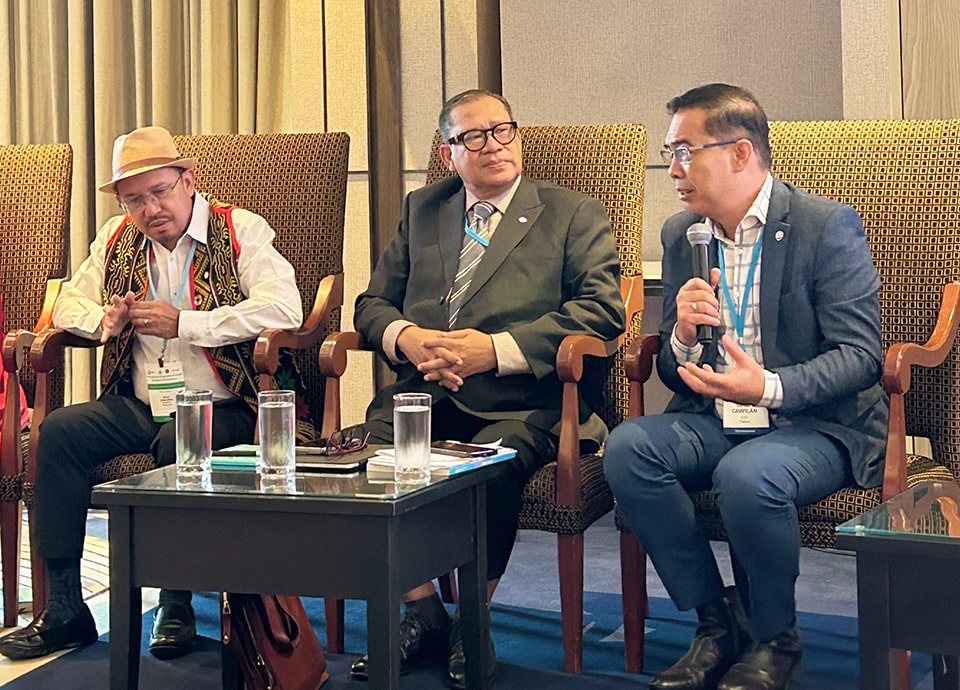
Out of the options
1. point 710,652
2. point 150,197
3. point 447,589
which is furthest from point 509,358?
A: point 150,197

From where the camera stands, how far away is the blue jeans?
245cm

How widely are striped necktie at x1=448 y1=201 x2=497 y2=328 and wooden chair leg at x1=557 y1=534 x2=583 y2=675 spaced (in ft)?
2.01

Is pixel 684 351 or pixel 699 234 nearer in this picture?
pixel 699 234

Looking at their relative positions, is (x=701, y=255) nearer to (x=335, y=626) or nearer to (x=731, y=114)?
(x=731, y=114)

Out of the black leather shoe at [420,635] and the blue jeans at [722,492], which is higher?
the blue jeans at [722,492]

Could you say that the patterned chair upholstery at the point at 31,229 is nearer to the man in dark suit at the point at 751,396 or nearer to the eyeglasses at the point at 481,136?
the eyeglasses at the point at 481,136

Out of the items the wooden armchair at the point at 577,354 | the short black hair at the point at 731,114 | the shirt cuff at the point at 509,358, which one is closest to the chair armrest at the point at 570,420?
the wooden armchair at the point at 577,354

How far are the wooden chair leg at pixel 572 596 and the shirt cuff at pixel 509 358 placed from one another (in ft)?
1.25

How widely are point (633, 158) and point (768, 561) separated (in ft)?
3.76

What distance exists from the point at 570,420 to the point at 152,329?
40.2 inches

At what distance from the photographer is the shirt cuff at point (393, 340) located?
3076 mm

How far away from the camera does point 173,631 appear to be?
297cm

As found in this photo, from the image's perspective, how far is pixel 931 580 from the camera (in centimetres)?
168

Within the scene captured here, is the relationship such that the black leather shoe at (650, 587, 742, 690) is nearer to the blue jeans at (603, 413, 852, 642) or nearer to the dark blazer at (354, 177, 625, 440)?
the blue jeans at (603, 413, 852, 642)
